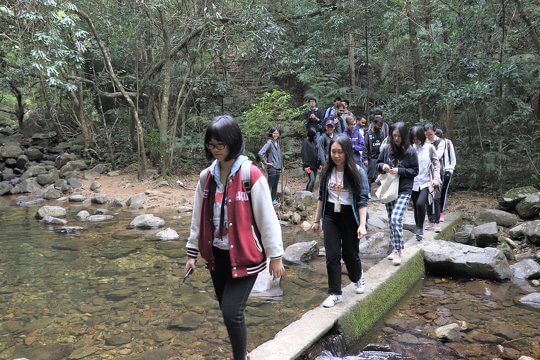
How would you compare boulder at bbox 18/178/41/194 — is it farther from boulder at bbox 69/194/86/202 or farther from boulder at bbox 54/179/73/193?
boulder at bbox 69/194/86/202

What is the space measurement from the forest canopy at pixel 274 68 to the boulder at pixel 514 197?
4.94 feet

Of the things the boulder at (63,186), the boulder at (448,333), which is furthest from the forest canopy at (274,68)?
the boulder at (448,333)

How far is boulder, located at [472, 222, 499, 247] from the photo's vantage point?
7156mm

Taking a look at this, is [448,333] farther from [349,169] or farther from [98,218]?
[98,218]

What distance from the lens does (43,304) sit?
5.53 m

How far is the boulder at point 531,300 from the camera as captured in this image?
5085mm

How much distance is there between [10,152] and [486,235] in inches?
709

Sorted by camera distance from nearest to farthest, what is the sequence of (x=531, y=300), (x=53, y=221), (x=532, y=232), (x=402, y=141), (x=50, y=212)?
(x=531, y=300), (x=402, y=141), (x=532, y=232), (x=53, y=221), (x=50, y=212)

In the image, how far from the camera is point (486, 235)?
23.5 feet

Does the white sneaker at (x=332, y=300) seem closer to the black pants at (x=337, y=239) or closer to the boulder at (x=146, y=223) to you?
the black pants at (x=337, y=239)

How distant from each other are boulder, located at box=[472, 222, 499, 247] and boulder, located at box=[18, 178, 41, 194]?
13.8 meters

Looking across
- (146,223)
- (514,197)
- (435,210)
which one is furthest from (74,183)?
(514,197)

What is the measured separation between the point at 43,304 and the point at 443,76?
1007 cm

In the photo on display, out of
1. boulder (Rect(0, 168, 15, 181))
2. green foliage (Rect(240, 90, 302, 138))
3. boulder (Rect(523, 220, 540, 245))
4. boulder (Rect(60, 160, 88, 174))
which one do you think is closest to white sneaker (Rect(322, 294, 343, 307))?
boulder (Rect(523, 220, 540, 245))
